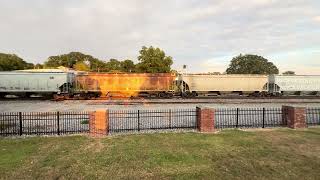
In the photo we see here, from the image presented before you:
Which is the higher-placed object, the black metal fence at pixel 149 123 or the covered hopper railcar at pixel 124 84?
the covered hopper railcar at pixel 124 84

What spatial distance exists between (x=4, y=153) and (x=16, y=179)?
3141mm

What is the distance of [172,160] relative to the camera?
1141cm

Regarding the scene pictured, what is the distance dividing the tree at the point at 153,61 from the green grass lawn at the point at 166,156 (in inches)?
2837

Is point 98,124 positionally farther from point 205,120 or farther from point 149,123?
point 149,123

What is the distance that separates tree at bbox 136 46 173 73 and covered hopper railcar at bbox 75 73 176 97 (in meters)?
39.3

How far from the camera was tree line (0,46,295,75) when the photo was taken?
292ft

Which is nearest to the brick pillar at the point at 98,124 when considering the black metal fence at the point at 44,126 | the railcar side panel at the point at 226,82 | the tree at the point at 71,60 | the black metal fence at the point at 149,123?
the black metal fence at the point at 44,126

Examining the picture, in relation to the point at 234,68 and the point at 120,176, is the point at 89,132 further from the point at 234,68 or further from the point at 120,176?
the point at 234,68

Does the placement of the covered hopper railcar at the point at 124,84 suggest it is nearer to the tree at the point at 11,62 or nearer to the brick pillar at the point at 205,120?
the brick pillar at the point at 205,120

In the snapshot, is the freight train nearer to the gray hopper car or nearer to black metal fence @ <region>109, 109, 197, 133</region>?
the gray hopper car

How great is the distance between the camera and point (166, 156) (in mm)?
11875

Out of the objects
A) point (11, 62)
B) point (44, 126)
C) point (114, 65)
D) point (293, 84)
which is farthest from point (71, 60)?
point (44, 126)

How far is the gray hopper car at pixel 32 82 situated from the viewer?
148 feet

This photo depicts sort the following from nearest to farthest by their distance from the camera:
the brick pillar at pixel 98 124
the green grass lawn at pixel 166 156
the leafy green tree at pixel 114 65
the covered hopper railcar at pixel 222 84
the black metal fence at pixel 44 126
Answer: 1. the green grass lawn at pixel 166 156
2. the brick pillar at pixel 98 124
3. the black metal fence at pixel 44 126
4. the covered hopper railcar at pixel 222 84
5. the leafy green tree at pixel 114 65
